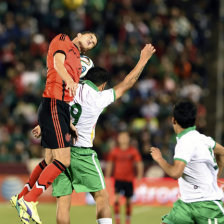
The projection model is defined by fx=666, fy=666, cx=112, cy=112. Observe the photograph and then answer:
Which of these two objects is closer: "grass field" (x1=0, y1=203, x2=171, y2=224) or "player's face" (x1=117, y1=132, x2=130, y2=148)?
"grass field" (x1=0, y1=203, x2=171, y2=224)

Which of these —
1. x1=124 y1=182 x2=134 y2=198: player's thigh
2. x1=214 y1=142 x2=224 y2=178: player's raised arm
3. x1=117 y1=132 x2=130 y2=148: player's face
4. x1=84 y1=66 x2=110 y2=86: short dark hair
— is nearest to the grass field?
x1=124 y1=182 x2=134 y2=198: player's thigh

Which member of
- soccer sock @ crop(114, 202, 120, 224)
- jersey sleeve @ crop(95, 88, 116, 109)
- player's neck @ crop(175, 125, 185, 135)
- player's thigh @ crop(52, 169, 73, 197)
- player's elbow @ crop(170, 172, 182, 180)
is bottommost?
soccer sock @ crop(114, 202, 120, 224)

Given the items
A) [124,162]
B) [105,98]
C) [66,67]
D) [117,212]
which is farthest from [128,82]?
[124,162]

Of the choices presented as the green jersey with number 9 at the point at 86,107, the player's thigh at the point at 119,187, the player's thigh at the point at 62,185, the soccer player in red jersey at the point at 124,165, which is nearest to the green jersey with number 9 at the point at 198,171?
the green jersey with number 9 at the point at 86,107

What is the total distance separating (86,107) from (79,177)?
0.78 metres

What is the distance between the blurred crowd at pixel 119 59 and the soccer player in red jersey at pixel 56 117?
8845 mm

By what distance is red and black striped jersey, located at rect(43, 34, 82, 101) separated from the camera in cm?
724

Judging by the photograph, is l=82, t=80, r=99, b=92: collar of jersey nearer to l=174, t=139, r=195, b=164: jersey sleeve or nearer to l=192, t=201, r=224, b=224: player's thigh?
l=174, t=139, r=195, b=164: jersey sleeve

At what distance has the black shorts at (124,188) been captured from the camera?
12948 mm

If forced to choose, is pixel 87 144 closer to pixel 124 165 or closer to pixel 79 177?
pixel 79 177

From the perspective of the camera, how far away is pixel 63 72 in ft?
22.9

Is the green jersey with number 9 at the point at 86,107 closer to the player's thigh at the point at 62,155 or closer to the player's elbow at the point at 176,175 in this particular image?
the player's thigh at the point at 62,155

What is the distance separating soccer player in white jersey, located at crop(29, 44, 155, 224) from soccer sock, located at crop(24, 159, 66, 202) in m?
0.27

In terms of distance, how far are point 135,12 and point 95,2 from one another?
1.23 m
